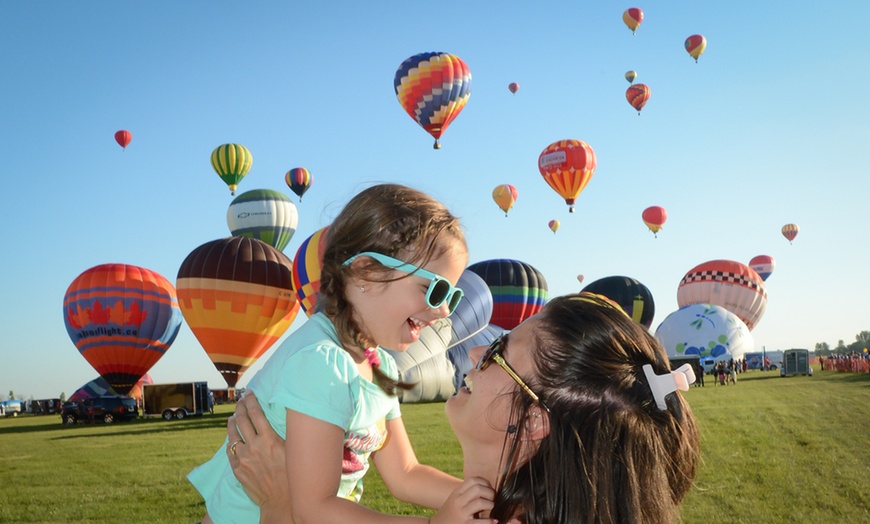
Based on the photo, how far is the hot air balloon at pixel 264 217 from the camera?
37969mm

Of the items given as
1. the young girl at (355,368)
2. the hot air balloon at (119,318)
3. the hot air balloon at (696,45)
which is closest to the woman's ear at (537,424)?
the young girl at (355,368)

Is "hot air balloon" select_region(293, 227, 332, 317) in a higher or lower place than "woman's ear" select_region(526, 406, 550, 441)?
higher

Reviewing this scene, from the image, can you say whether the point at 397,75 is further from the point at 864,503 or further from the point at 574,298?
the point at 574,298

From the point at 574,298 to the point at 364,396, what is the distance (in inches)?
29.4

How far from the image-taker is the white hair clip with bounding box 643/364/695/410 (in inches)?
64.6

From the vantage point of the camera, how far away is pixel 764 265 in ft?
197

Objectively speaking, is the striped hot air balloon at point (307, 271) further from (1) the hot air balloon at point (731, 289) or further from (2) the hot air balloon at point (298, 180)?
(1) the hot air balloon at point (731, 289)

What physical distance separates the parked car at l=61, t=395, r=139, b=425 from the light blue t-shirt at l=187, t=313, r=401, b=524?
29.7m

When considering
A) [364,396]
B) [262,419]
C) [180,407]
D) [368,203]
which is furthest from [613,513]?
[180,407]

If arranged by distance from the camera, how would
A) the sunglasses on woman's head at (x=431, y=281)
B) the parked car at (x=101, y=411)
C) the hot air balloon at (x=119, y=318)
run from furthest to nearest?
the hot air balloon at (x=119, y=318) → the parked car at (x=101, y=411) → the sunglasses on woman's head at (x=431, y=281)

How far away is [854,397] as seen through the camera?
20312mm

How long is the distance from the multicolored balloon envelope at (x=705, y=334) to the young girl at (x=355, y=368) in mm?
39390

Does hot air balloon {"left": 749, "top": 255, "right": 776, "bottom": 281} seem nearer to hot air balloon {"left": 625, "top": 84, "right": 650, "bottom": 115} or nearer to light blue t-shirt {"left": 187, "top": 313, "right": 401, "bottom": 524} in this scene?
hot air balloon {"left": 625, "top": 84, "right": 650, "bottom": 115}

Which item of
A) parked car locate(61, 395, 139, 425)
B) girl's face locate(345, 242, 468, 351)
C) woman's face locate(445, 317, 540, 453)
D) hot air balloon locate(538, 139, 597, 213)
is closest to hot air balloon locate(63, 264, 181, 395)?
parked car locate(61, 395, 139, 425)
